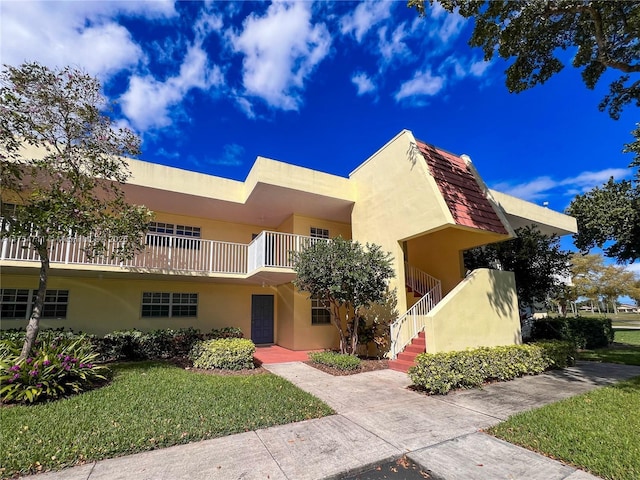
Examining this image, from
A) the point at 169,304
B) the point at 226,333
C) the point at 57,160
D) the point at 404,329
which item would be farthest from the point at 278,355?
the point at 57,160

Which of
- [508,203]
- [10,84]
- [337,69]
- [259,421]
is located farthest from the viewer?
[508,203]

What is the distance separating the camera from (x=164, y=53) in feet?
31.6

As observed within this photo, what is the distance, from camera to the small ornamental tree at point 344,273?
388 inches

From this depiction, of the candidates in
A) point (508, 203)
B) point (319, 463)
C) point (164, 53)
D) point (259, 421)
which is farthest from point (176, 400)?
point (508, 203)

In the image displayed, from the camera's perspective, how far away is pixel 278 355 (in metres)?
12.0

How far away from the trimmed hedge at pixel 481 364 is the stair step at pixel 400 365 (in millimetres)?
1847

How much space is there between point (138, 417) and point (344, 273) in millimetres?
6289

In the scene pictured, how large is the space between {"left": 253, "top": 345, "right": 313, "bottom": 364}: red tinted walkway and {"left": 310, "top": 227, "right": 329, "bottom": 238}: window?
17.0 feet

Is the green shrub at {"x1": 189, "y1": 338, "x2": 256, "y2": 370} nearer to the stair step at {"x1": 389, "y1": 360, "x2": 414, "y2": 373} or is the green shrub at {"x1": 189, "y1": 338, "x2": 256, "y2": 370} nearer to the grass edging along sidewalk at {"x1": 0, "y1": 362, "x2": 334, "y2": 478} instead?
the grass edging along sidewalk at {"x1": 0, "y1": 362, "x2": 334, "y2": 478}

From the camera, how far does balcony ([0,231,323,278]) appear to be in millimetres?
9891

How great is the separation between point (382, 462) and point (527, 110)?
48.5 ft

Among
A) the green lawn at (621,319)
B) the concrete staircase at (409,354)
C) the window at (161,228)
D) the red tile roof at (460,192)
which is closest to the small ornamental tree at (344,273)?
the concrete staircase at (409,354)

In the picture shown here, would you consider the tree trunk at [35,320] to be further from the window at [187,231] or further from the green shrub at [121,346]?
the window at [187,231]

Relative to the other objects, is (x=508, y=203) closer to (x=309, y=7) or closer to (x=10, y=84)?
(x=309, y=7)
